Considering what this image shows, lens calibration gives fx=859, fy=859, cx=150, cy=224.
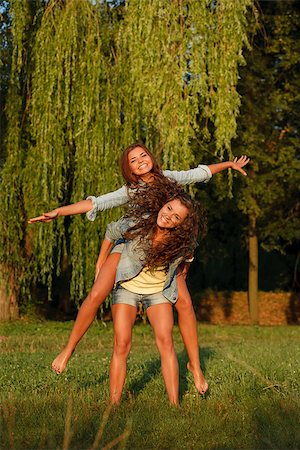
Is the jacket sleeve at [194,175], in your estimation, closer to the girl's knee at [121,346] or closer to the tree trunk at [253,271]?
the girl's knee at [121,346]

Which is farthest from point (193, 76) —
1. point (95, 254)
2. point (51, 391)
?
point (51, 391)

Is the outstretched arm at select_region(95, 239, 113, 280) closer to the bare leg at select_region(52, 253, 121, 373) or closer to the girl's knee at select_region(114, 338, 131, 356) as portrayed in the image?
the bare leg at select_region(52, 253, 121, 373)

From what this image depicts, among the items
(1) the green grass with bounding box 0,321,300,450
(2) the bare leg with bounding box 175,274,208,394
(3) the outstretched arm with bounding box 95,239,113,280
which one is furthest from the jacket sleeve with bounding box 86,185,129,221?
(1) the green grass with bounding box 0,321,300,450

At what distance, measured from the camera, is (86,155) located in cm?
1336

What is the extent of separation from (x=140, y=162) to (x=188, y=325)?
124 cm

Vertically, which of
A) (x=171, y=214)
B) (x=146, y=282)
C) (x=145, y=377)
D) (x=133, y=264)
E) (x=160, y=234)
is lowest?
(x=145, y=377)

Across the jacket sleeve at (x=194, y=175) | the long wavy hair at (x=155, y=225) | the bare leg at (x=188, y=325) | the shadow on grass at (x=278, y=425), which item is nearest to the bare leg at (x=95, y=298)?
the long wavy hair at (x=155, y=225)

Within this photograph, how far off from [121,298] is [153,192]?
79cm

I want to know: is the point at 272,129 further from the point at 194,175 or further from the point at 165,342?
the point at 165,342

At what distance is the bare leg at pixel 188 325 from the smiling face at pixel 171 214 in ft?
1.64

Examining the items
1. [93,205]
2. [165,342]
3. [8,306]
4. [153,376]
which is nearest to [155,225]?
[93,205]

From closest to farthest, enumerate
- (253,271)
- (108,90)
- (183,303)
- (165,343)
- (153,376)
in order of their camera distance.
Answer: (165,343)
(183,303)
(153,376)
(108,90)
(253,271)

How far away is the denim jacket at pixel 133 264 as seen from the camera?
5.98 m

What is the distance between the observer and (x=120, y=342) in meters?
6.10
